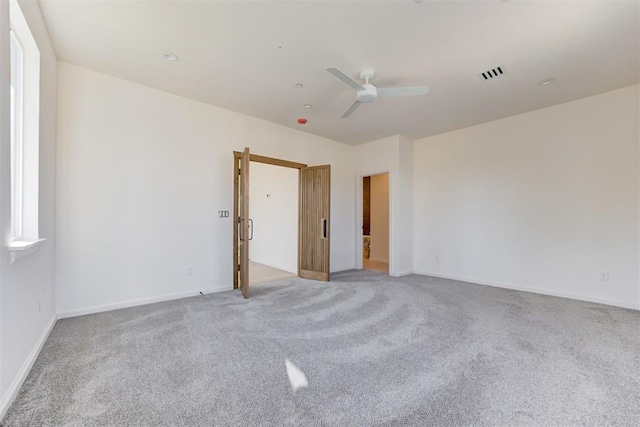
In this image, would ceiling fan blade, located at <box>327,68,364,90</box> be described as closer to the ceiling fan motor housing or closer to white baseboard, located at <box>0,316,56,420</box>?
the ceiling fan motor housing

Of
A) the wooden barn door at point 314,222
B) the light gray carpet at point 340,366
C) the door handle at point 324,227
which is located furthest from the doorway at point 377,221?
the light gray carpet at point 340,366

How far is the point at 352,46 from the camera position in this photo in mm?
2658

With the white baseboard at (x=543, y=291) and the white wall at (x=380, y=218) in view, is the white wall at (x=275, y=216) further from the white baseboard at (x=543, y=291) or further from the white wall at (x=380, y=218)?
the white baseboard at (x=543, y=291)

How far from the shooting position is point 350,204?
6.08m

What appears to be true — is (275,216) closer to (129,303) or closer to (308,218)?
(308,218)

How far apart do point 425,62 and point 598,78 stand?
2.22 metres

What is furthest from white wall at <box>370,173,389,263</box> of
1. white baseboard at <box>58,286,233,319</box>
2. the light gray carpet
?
white baseboard at <box>58,286,233,319</box>

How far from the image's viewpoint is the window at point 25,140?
2.18 m

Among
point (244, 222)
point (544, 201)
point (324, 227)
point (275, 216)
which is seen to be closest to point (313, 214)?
point (324, 227)

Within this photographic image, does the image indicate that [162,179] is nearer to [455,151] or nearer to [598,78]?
[455,151]

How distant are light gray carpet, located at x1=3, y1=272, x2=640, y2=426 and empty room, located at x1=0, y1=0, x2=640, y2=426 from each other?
2 centimetres

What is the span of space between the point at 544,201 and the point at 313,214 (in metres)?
3.69

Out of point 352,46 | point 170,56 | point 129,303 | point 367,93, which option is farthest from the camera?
point 129,303

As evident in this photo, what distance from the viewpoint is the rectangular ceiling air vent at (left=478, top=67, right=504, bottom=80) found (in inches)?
121
